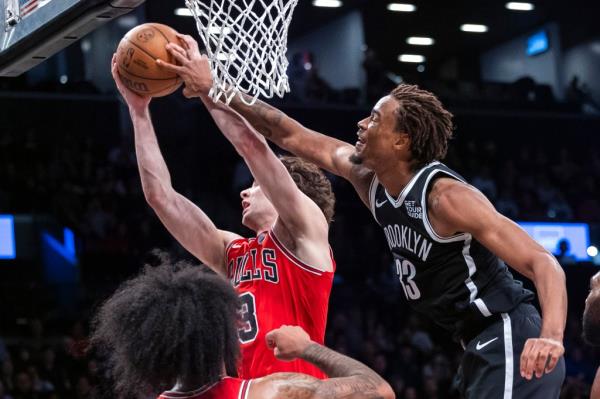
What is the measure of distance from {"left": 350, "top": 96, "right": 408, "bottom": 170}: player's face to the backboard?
0.97 metres

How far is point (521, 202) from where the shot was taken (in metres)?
15.1

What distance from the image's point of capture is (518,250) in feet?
10.7

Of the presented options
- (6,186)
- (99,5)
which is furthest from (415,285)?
(6,186)

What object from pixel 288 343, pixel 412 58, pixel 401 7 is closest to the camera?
pixel 288 343

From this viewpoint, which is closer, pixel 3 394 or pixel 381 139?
pixel 381 139

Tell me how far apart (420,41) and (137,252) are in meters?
10.2

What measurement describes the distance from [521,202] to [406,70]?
258 inches

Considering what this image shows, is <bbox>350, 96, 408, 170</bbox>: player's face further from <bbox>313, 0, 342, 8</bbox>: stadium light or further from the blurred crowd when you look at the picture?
<bbox>313, 0, 342, 8</bbox>: stadium light

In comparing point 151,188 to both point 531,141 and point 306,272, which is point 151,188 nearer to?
point 306,272

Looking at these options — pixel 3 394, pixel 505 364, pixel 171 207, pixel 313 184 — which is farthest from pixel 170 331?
pixel 3 394

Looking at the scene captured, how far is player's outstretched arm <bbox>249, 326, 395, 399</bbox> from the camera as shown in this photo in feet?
8.92

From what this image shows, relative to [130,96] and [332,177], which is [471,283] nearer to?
[130,96]

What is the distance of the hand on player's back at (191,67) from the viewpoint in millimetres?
3840

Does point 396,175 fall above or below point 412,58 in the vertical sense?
below
